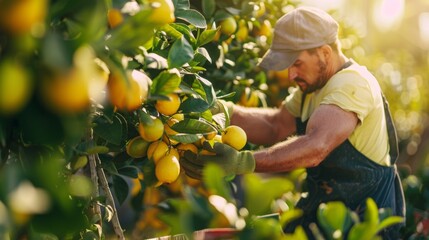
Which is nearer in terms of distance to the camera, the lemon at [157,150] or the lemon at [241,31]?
the lemon at [157,150]

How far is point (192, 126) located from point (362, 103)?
1.02 meters

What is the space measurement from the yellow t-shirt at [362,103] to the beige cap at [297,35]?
15 centimetres

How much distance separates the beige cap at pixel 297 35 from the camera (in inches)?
110

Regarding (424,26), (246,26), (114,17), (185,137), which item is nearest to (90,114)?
(114,17)

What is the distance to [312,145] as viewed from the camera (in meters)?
2.54

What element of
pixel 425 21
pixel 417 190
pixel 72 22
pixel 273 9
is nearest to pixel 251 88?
pixel 273 9

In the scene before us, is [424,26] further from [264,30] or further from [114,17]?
[114,17]

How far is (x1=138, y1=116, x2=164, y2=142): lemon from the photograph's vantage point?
67.2 inches

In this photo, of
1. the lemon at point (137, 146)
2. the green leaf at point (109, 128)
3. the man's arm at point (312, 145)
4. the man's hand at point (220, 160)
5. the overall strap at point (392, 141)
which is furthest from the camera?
the overall strap at point (392, 141)

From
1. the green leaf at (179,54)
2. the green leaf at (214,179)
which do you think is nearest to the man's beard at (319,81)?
the green leaf at (179,54)

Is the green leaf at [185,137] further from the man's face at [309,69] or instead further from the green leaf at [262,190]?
the man's face at [309,69]

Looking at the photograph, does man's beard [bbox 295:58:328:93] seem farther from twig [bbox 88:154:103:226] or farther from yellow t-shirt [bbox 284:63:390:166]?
twig [bbox 88:154:103:226]

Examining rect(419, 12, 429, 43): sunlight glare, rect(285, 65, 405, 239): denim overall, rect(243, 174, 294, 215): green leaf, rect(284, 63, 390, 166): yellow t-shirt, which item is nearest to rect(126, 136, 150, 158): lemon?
rect(243, 174, 294, 215): green leaf

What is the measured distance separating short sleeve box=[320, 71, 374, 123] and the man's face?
115 mm
